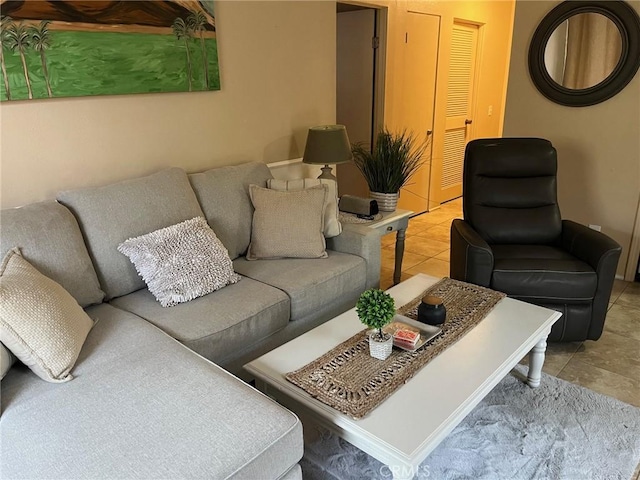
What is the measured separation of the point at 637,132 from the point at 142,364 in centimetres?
348

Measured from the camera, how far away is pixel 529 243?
2.97 metres

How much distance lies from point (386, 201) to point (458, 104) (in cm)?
278

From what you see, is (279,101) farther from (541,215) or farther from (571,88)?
(571,88)

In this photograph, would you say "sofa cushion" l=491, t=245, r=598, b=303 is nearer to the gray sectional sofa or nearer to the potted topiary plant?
the gray sectional sofa

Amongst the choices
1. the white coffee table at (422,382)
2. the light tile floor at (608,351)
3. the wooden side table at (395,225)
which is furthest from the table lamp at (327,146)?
the white coffee table at (422,382)

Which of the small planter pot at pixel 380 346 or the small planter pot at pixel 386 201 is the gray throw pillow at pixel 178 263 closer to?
the small planter pot at pixel 380 346

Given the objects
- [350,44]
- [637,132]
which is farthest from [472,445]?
[350,44]

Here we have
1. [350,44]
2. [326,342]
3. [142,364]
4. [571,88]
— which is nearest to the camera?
[142,364]

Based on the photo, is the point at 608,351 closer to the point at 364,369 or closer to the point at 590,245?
the point at 590,245

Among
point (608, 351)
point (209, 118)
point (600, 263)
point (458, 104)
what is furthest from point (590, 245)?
point (458, 104)

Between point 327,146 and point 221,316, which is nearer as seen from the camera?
point 221,316

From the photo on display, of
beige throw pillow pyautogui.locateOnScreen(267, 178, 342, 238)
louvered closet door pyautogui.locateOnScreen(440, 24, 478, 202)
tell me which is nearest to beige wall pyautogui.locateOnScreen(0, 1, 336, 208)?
beige throw pillow pyautogui.locateOnScreen(267, 178, 342, 238)

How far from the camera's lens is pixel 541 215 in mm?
2996

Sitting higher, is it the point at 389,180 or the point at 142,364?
the point at 389,180
